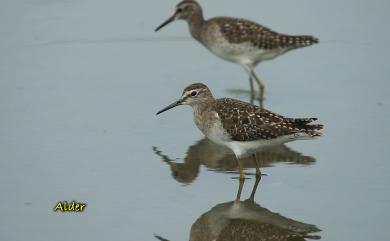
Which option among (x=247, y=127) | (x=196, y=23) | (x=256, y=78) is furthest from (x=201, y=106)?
(x=196, y=23)

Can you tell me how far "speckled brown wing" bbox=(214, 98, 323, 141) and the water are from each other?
2.14 feet

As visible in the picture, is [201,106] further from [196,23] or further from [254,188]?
[196,23]

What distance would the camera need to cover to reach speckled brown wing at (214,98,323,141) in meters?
10.8

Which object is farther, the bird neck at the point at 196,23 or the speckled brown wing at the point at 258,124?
the bird neck at the point at 196,23

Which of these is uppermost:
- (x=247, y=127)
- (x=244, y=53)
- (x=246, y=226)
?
(x=244, y=53)

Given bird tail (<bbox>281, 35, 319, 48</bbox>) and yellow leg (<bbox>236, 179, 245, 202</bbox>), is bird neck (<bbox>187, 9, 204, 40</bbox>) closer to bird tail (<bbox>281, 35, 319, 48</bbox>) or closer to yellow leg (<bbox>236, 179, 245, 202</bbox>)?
bird tail (<bbox>281, 35, 319, 48</bbox>)

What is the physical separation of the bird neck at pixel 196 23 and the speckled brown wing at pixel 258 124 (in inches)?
189

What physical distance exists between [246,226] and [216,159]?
2454 mm

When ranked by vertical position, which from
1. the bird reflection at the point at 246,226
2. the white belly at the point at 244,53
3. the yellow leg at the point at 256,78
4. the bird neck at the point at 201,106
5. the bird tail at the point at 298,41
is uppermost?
the bird tail at the point at 298,41

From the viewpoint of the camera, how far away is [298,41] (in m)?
14.8

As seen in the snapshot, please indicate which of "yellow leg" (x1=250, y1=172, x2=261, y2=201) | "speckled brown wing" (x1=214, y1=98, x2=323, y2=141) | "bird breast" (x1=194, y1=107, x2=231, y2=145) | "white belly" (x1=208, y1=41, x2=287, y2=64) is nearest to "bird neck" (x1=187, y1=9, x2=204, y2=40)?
"white belly" (x1=208, y1=41, x2=287, y2=64)

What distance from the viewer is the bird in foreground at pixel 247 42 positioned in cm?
1480

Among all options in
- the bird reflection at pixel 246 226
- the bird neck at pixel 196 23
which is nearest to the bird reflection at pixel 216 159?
the bird reflection at pixel 246 226

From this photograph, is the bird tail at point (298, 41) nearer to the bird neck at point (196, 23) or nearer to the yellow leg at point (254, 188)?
the bird neck at point (196, 23)
